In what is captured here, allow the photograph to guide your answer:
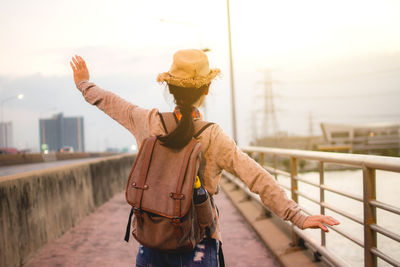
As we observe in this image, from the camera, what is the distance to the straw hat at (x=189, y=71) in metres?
2.27

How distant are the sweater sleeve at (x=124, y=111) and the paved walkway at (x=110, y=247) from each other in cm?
313

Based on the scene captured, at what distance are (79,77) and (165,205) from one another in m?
1.24

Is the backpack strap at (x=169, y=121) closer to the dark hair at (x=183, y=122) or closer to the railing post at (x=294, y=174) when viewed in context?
the dark hair at (x=183, y=122)

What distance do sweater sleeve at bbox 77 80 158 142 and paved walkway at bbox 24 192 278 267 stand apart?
3.13m

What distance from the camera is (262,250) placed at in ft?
18.8

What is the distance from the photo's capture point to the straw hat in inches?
89.4

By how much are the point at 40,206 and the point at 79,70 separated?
3382 mm

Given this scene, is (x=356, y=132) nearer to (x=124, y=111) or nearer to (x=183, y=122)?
(x=124, y=111)

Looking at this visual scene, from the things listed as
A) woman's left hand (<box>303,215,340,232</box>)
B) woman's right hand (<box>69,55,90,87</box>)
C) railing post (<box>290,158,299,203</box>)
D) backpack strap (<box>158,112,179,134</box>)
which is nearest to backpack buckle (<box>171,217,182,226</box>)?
backpack strap (<box>158,112,179,134</box>)

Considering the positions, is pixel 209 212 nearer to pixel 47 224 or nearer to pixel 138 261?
pixel 138 261

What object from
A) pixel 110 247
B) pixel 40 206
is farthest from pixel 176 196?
pixel 110 247

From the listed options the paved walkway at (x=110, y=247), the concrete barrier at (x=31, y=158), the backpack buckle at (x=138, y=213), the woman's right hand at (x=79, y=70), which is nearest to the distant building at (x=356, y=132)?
the concrete barrier at (x=31, y=158)

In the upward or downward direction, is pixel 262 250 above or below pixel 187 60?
below

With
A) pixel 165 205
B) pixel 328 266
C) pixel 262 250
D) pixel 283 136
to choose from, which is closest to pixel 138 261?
pixel 165 205
